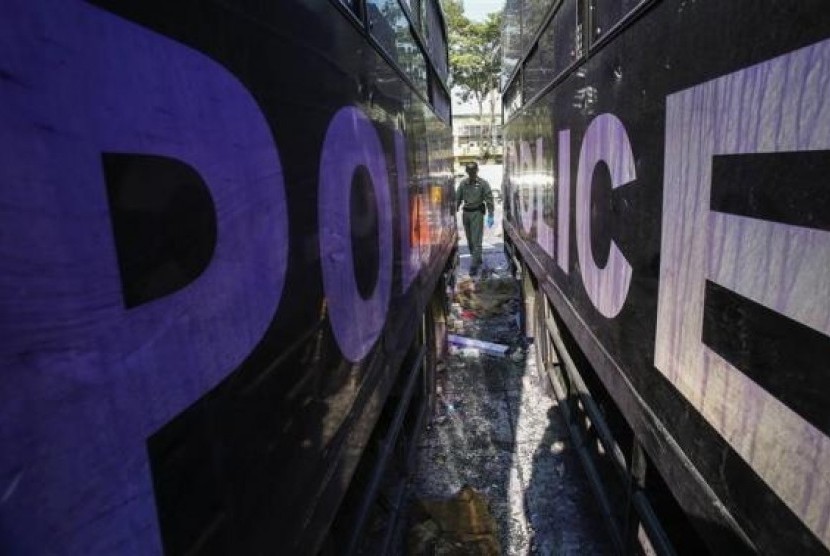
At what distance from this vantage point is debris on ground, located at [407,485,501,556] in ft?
9.65

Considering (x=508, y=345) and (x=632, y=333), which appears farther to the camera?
(x=508, y=345)

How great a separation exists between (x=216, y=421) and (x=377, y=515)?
6.51 feet

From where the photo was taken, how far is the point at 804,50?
93 cm

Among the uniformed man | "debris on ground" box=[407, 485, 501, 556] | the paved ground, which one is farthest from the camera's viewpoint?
the uniformed man

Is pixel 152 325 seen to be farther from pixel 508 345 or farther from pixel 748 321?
pixel 508 345

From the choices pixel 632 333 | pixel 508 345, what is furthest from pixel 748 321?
pixel 508 345

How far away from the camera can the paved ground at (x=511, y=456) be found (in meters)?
3.20

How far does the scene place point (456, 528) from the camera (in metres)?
3.11

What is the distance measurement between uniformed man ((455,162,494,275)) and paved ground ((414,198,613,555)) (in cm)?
452

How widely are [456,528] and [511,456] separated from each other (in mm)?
971

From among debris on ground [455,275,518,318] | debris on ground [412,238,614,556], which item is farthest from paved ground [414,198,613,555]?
debris on ground [455,275,518,318]

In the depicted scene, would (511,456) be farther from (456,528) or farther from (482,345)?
(482,345)

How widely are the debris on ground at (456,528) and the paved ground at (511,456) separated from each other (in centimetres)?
12

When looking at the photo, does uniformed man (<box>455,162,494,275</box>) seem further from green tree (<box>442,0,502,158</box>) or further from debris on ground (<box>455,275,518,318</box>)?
green tree (<box>442,0,502,158</box>)
